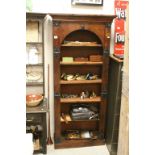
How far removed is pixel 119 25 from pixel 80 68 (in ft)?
2.78

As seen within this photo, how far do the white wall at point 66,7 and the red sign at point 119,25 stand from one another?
101 millimetres

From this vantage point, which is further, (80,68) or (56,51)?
(80,68)

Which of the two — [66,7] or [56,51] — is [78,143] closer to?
[56,51]

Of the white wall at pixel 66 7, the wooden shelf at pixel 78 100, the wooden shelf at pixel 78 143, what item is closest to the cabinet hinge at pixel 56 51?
the white wall at pixel 66 7

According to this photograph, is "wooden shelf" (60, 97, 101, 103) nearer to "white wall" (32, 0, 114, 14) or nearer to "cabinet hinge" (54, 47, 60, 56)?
"cabinet hinge" (54, 47, 60, 56)

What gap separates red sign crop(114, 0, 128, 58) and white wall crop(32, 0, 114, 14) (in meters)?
0.10

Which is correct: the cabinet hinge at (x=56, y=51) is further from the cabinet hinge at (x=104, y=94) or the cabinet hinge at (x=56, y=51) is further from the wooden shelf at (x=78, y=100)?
the cabinet hinge at (x=104, y=94)

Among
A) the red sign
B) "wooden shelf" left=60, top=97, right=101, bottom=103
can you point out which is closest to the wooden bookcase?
"wooden shelf" left=60, top=97, right=101, bottom=103

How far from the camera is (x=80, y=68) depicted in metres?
3.47

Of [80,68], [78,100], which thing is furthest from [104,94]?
[80,68]

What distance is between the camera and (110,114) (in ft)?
10.8
